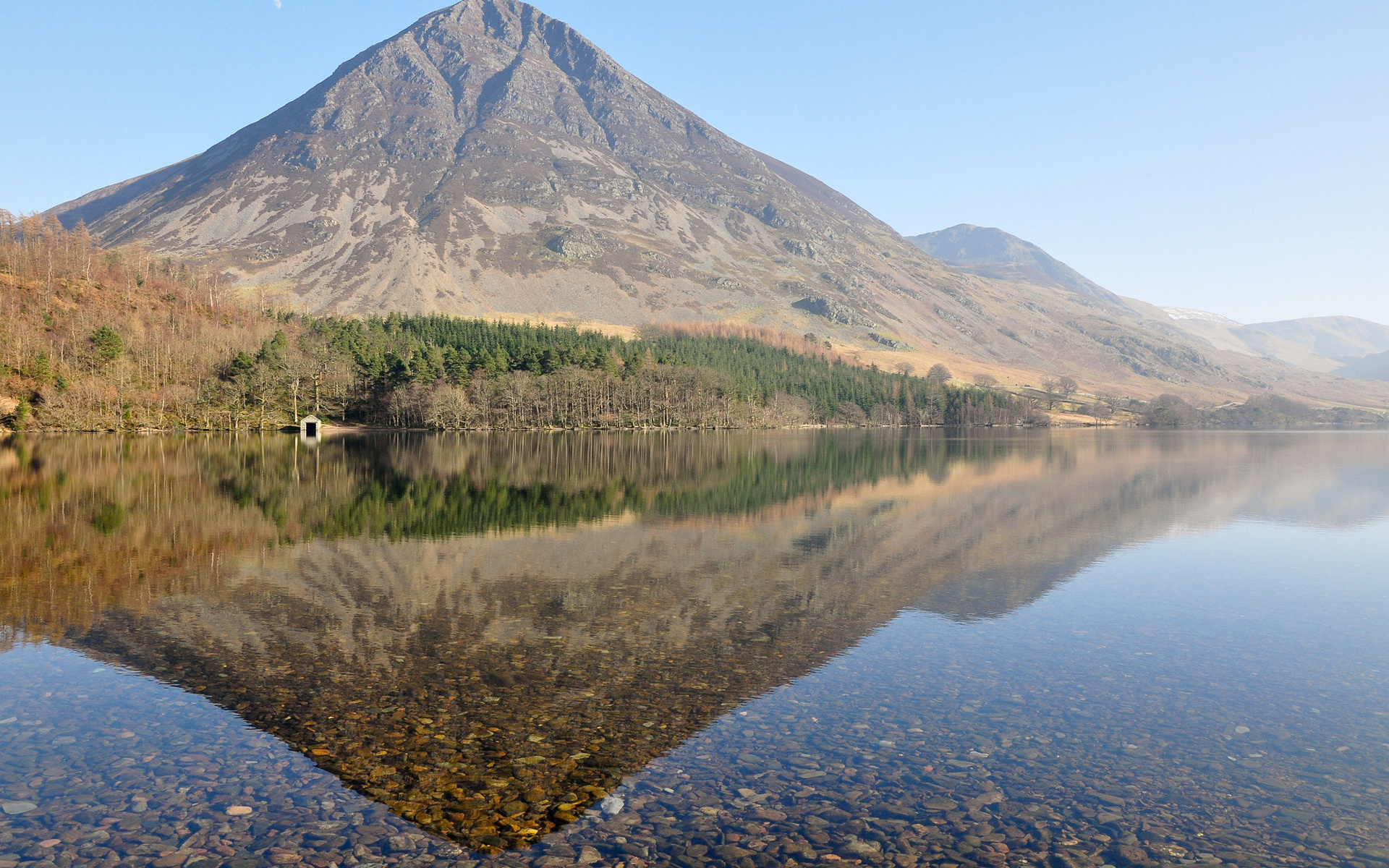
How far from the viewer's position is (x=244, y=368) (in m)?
139

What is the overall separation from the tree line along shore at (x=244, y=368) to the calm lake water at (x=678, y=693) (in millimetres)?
103052

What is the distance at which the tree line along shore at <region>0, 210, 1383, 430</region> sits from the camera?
118625 millimetres

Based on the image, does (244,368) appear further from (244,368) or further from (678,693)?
(678,693)

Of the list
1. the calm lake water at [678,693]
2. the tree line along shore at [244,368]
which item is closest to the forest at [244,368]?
the tree line along shore at [244,368]

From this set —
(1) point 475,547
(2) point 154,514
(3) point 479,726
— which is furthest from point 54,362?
(3) point 479,726

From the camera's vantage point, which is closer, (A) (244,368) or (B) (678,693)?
(B) (678,693)

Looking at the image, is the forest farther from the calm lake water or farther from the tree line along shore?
the calm lake water

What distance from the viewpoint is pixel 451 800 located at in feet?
34.3

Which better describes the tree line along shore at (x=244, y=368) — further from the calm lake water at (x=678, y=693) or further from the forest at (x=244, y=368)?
the calm lake water at (x=678, y=693)

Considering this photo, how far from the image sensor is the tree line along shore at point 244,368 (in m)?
119

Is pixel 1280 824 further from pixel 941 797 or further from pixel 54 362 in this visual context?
pixel 54 362

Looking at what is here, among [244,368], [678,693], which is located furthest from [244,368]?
[678,693]

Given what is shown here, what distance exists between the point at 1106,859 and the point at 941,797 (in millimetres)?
2128

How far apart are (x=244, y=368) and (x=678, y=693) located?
149 metres
